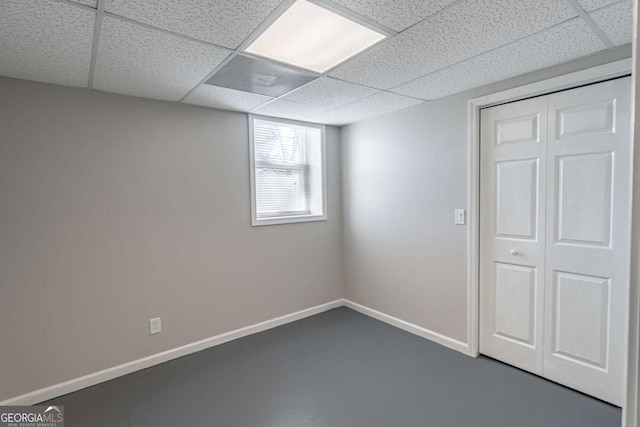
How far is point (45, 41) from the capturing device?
5.12 feet

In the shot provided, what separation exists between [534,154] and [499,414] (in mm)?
1725

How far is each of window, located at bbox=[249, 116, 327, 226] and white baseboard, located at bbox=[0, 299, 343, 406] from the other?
105 centimetres

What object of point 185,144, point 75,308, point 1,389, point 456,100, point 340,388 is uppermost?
point 456,100

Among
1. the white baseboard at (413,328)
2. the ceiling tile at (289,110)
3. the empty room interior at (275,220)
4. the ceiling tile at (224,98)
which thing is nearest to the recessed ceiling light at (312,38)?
the empty room interior at (275,220)

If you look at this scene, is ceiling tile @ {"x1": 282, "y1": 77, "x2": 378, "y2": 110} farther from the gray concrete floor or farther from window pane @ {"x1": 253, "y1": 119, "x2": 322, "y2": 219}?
the gray concrete floor

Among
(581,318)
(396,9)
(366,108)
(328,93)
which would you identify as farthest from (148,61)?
(581,318)

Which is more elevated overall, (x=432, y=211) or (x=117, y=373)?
(x=432, y=211)

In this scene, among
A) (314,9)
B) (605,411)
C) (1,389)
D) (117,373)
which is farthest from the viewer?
(117,373)

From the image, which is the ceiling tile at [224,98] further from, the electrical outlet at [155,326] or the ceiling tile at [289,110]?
the electrical outlet at [155,326]

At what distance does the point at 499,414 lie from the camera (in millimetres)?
1885

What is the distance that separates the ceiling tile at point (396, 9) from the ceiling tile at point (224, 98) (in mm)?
1269

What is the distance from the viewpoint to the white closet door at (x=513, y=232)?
2191 mm

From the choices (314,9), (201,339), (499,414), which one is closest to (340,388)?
(499,414)

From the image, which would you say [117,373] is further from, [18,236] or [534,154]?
[534,154]
